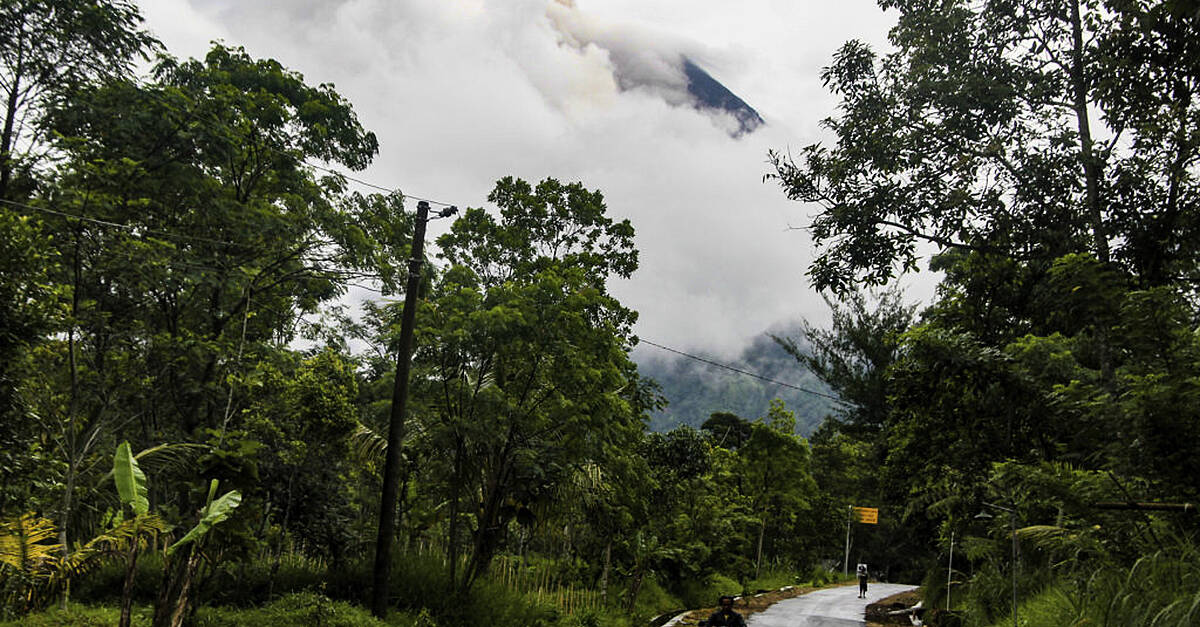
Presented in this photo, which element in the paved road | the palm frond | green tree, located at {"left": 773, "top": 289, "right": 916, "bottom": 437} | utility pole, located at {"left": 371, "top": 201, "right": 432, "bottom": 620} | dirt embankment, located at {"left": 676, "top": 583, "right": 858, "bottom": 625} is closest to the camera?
the palm frond

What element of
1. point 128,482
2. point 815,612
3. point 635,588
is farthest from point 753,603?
point 128,482

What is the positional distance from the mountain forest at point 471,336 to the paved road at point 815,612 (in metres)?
4.24

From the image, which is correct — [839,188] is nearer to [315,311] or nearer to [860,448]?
[315,311]

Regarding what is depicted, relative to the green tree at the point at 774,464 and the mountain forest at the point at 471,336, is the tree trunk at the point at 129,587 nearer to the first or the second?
the mountain forest at the point at 471,336

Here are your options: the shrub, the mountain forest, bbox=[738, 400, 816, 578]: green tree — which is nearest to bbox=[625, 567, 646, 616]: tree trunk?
the mountain forest

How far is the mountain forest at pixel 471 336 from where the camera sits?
8.40 m

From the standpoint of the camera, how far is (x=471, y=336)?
12.6 meters

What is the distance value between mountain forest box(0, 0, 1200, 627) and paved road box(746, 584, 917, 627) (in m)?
4.24

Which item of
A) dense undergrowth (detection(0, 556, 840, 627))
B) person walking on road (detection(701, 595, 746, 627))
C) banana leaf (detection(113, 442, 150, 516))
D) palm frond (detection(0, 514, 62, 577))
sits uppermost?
banana leaf (detection(113, 442, 150, 516))

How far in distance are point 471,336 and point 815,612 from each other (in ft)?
52.3

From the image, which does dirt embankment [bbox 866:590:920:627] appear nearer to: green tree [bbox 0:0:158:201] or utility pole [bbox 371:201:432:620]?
utility pole [bbox 371:201:432:620]

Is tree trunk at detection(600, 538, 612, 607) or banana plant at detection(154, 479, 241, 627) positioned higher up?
banana plant at detection(154, 479, 241, 627)

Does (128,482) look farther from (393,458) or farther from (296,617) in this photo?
(393,458)

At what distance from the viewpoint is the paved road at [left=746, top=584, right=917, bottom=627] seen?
19.4 metres
